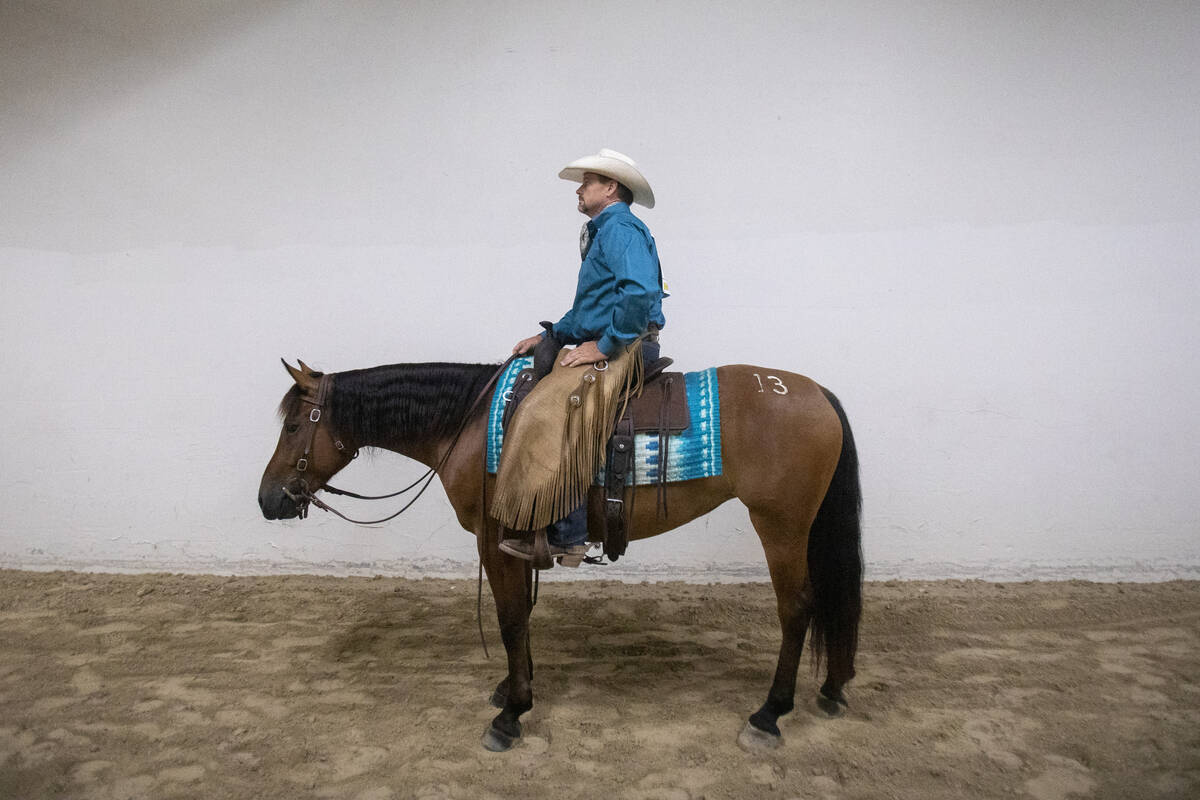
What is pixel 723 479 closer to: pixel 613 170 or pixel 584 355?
pixel 584 355

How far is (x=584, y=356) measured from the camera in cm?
209

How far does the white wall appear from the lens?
130 inches

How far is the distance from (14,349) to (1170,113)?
646cm

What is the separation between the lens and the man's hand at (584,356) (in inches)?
81.8

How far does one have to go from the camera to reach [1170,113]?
10.7 feet

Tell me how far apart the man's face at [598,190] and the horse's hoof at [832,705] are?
2.01m

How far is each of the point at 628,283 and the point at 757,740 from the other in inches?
63.6

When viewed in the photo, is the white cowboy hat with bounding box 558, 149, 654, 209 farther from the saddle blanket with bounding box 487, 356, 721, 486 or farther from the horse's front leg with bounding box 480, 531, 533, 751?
the horse's front leg with bounding box 480, 531, 533, 751

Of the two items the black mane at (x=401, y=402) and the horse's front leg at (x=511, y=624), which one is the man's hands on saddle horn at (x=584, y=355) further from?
the horse's front leg at (x=511, y=624)

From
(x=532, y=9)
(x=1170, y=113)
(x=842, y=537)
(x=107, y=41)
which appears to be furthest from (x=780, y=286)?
(x=107, y=41)

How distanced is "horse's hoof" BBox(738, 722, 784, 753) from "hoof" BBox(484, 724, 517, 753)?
0.80 m

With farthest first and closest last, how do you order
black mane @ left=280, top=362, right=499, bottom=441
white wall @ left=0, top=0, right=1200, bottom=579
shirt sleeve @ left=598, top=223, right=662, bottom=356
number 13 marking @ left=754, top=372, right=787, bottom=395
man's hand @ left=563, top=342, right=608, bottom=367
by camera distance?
1. white wall @ left=0, top=0, right=1200, bottom=579
2. black mane @ left=280, top=362, right=499, bottom=441
3. number 13 marking @ left=754, top=372, right=787, bottom=395
4. man's hand @ left=563, top=342, right=608, bottom=367
5. shirt sleeve @ left=598, top=223, right=662, bottom=356

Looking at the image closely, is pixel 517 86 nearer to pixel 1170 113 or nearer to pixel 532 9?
pixel 532 9

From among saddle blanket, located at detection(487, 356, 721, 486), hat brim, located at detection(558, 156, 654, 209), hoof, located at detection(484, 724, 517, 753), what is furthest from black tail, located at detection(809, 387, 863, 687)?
hoof, located at detection(484, 724, 517, 753)
